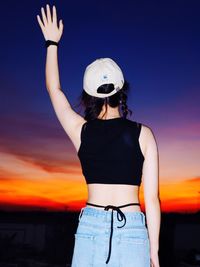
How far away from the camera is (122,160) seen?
2037mm

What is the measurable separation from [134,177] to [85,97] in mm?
509

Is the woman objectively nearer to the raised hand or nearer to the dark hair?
the dark hair

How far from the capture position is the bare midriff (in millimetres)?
2029

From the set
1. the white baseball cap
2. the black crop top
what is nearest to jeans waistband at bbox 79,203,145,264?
the black crop top

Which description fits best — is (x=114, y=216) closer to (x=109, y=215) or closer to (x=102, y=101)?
(x=109, y=215)

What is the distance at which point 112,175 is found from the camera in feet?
6.67

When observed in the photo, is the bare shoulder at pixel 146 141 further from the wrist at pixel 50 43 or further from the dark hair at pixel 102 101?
the wrist at pixel 50 43

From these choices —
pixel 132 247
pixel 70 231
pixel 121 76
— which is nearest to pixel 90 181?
pixel 132 247

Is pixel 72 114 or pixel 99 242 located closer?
pixel 99 242

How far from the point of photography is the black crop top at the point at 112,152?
6.67 ft

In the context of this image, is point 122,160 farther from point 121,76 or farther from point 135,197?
point 121,76

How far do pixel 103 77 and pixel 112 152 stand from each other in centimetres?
40

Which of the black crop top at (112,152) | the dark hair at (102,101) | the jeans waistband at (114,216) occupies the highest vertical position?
the dark hair at (102,101)

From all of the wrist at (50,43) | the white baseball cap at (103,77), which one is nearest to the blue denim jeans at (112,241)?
the white baseball cap at (103,77)
